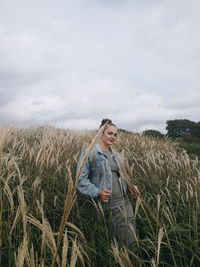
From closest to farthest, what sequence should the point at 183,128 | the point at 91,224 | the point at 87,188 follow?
the point at 87,188
the point at 91,224
the point at 183,128

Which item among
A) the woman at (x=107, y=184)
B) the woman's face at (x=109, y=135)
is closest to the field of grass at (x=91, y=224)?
the woman at (x=107, y=184)

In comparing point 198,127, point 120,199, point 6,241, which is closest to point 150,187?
point 120,199

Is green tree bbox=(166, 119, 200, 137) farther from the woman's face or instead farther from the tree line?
the woman's face

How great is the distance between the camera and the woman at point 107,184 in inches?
99.6

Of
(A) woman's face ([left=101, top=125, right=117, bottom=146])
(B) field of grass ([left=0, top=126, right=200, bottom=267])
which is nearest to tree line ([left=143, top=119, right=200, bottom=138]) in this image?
(B) field of grass ([left=0, top=126, right=200, bottom=267])

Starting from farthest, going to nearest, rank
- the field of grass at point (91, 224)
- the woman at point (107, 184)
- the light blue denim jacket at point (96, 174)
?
1. the light blue denim jacket at point (96, 174)
2. the woman at point (107, 184)
3. the field of grass at point (91, 224)

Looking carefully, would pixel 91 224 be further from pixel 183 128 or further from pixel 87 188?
pixel 183 128

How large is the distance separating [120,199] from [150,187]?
1.15 meters

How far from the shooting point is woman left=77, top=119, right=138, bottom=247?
253 centimetres

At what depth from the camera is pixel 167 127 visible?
22.2m

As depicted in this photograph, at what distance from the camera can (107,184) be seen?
2.79 m

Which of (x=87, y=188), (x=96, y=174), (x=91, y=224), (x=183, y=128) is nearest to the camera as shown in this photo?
(x=87, y=188)

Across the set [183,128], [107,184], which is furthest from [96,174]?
[183,128]

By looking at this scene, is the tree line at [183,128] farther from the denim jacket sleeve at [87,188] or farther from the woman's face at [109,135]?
the denim jacket sleeve at [87,188]
